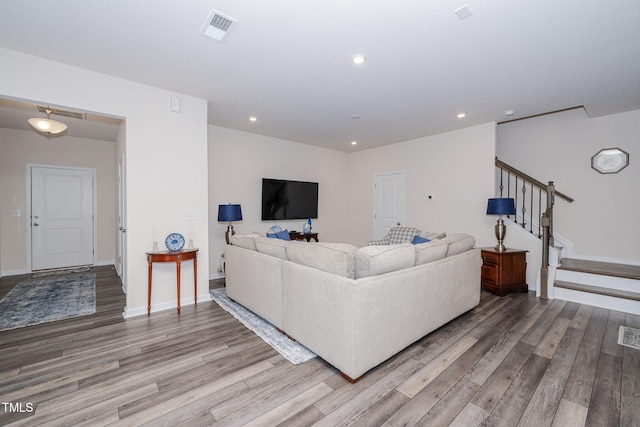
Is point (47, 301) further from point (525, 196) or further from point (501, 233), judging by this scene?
point (525, 196)

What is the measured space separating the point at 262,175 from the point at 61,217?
407 centimetres

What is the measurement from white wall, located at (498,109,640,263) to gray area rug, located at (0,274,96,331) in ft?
23.4

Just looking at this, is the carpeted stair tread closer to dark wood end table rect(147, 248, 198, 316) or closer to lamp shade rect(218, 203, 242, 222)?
lamp shade rect(218, 203, 242, 222)

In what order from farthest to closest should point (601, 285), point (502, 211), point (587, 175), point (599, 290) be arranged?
1. point (587, 175)
2. point (502, 211)
3. point (601, 285)
4. point (599, 290)

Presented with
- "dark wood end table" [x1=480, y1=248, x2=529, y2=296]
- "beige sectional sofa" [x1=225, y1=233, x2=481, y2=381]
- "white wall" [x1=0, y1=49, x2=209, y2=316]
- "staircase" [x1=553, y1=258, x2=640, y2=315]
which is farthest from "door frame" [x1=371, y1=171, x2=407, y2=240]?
"white wall" [x1=0, y1=49, x2=209, y2=316]

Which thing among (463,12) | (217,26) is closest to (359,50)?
(463,12)

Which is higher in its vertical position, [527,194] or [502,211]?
[527,194]

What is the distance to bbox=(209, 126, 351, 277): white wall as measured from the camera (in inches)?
197

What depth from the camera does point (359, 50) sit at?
2.52m

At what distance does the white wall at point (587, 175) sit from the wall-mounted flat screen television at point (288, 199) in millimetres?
4059

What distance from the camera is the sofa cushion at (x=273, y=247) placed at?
108 inches

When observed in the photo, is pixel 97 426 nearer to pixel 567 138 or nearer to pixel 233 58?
pixel 233 58

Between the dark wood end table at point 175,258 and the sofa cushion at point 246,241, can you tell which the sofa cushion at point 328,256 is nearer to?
the sofa cushion at point 246,241

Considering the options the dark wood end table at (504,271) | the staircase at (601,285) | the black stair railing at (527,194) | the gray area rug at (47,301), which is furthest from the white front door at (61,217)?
the staircase at (601,285)
